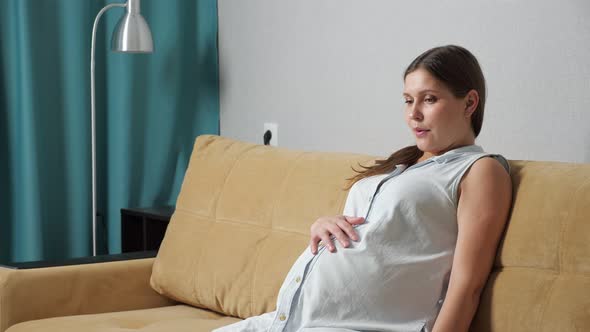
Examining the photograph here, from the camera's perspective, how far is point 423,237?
64.1 inches

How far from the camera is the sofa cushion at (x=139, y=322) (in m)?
2.14

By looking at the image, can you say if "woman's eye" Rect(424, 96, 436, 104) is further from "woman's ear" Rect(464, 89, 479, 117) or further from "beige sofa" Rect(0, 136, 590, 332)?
"beige sofa" Rect(0, 136, 590, 332)

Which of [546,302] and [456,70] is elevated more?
[456,70]

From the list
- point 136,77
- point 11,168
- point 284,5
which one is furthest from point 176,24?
point 11,168

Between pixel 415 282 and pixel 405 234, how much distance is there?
97 millimetres

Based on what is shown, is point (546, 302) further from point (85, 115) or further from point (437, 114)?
point (85, 115)

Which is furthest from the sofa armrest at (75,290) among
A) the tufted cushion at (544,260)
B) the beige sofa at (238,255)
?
the tufted cushion at (544,260)

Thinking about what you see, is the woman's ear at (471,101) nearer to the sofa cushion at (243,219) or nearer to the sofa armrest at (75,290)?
the sofa cushion at (243,219)

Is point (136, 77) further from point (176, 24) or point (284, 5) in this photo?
point (284, 5)

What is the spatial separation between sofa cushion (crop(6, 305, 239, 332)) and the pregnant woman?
0.39 metres

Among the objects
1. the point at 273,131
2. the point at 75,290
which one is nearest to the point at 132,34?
the point at 273,131

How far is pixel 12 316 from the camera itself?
232 cm

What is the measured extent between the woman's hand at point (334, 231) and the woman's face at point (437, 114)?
23 cm

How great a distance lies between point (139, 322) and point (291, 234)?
1.70 feet
